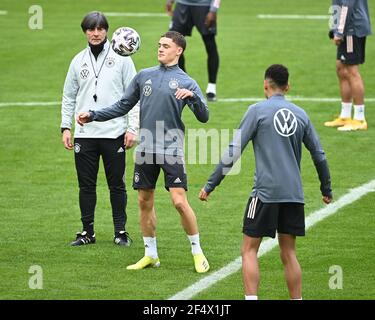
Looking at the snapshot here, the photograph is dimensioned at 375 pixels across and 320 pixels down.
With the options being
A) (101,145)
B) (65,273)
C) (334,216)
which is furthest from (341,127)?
(65,273)

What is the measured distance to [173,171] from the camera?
1121 cm

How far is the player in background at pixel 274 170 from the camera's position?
31.9 feet

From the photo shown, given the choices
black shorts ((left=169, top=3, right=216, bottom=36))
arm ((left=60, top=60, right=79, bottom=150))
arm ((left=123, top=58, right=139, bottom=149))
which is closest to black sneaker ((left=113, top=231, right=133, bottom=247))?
arm ((left=123, top=58, right=139, bottom=149))

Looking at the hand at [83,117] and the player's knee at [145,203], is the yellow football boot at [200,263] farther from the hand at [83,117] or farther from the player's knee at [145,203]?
the hand at [83,117]

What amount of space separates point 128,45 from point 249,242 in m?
3.00

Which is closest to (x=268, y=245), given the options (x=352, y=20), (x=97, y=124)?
(x=97, y=124)

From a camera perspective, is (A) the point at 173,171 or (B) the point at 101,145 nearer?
(A) the point at 173,171

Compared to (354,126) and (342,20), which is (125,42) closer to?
(342,20)

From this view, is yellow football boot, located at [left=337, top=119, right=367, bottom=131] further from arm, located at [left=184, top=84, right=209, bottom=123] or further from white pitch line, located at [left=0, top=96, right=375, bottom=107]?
arm, located at [left=184, top=84, right=209, bottom=123]

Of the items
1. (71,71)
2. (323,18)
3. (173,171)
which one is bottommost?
(173,171)

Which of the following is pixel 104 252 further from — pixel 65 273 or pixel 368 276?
pixel 368 276

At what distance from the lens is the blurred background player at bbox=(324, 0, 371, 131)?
1702cm

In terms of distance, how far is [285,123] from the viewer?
9.72 metres

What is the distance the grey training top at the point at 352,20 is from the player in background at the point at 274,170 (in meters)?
7.34
